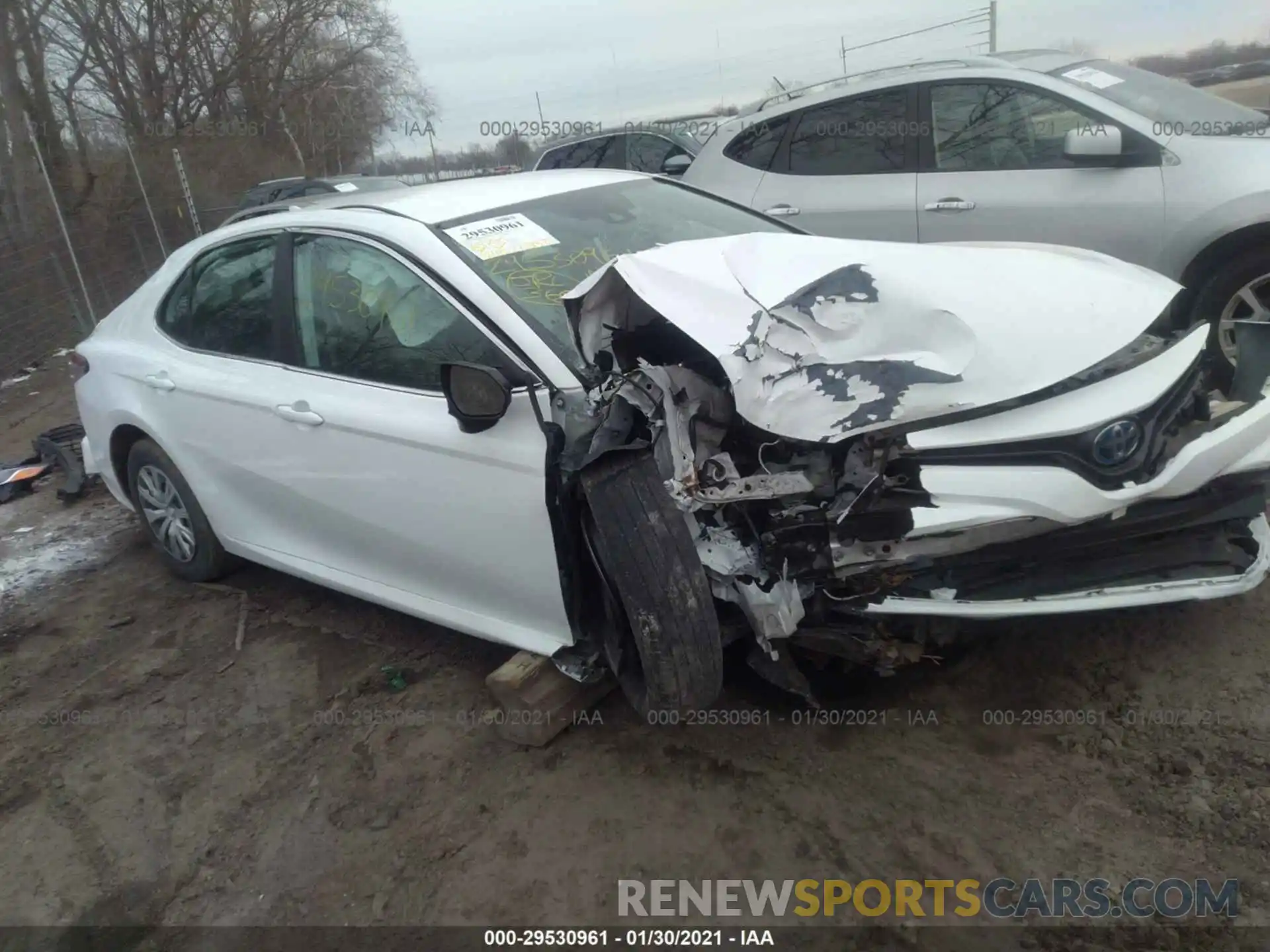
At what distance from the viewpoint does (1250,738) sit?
2.55m

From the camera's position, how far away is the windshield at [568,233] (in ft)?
9.84

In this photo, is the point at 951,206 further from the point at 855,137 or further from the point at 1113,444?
the point at 1113,444

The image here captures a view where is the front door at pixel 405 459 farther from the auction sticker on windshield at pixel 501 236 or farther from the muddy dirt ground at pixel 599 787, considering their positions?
the muddy dirt ground at pixel 599 787

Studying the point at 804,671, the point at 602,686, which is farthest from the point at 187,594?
the point at 804,671

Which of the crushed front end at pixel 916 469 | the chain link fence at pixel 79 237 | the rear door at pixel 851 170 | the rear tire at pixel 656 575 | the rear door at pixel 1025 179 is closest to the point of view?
the crushed front end at pixel 916 469

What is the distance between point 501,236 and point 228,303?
1.34 m

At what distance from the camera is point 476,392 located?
8.77ft

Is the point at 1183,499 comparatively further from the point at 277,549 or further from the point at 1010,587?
the point at 277,549

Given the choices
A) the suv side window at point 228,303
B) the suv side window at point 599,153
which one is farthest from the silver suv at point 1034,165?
the suv side window at point 599,153

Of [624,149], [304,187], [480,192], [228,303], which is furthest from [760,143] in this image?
[304,187]

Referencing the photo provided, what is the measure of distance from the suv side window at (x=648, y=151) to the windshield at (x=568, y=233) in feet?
22.7

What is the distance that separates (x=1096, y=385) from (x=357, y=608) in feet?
9.86

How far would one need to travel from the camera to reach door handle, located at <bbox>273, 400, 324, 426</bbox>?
3.29 meters

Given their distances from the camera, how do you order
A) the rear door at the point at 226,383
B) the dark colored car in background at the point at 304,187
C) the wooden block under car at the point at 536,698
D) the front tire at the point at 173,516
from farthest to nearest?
the dark colored car in background at the point at 304,187
the front tire at the point at 173,516
the rear door at the point at 226,383
the wooden block under car at the point at 536,698
